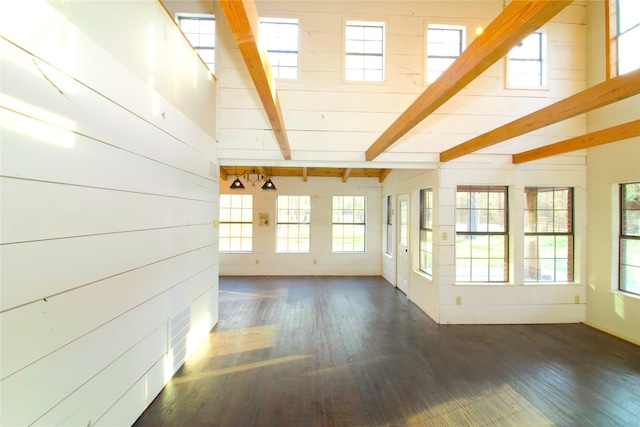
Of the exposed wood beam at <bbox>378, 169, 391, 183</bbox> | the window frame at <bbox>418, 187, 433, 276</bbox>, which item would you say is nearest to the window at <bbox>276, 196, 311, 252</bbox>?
the exposed wood beam at <bbox>378, 169, 391, 183</bbox>

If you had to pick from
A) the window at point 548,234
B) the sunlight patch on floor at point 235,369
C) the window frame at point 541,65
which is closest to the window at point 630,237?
the window at point 548,234

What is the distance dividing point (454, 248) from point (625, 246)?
2.09 meters

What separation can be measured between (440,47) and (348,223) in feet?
13.6

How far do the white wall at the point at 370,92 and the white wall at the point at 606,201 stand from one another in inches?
9.5

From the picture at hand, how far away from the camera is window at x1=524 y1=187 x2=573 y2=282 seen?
3955 mm

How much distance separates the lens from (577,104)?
6.35 feet

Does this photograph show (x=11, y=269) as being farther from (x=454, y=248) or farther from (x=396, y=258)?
(x=396, y=258)

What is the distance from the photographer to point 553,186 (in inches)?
155

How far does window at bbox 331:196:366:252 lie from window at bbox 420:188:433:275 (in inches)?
92.2

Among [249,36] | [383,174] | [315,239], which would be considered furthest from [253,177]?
[249,36]

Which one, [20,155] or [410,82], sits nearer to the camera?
[20,155]

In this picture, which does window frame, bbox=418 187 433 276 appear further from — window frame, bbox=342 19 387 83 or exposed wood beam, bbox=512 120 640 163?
window frame, bbox=342 19 387 83

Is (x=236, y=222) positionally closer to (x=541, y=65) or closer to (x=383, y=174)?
(x=383, y=174)

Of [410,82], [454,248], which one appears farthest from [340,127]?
[454,248]
